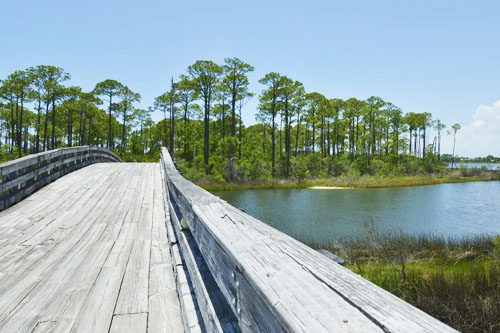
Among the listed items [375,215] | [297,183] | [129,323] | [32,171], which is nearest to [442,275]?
[129,323]

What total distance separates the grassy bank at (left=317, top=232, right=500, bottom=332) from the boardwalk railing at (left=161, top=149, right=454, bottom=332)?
20.3 feet

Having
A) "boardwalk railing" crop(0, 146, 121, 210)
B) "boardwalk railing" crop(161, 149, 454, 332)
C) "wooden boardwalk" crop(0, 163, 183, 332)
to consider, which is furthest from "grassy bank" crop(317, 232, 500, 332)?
"boardwalk railing" crop(0, 146, 121, 210)

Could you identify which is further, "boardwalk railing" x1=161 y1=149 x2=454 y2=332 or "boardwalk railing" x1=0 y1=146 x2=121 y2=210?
"boardwalk railing" x1=0 y1=146 x2=121 y2=210

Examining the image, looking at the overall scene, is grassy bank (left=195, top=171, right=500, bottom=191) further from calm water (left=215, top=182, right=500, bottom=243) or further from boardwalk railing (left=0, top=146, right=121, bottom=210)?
boardwalk railing (left=0, top=146, right=121, bottom=210)

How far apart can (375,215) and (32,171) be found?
16.6 m

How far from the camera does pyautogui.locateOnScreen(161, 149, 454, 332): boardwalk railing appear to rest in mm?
736

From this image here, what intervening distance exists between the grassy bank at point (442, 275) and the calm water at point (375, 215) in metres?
2.01

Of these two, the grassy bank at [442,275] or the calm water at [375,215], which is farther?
the calm water at [375,215]

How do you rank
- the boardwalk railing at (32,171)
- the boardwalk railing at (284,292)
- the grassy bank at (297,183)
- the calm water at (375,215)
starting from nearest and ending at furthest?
the boardwalk railing at (284,292), the boardwalk railing at (32,171), the calm water at (375,215), the grassy bank at (297,183)

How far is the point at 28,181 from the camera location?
773 centimetres

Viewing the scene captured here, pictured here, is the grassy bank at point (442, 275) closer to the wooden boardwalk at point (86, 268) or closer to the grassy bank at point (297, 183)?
the wooden boardwalk at point (86, 268)

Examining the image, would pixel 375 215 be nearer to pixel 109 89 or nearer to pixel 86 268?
pixel 86 268

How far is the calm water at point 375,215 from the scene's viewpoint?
14906mm

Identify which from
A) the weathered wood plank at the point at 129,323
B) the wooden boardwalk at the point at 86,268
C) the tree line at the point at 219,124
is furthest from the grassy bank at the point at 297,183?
the weathered wood plank at the point at 129,323
